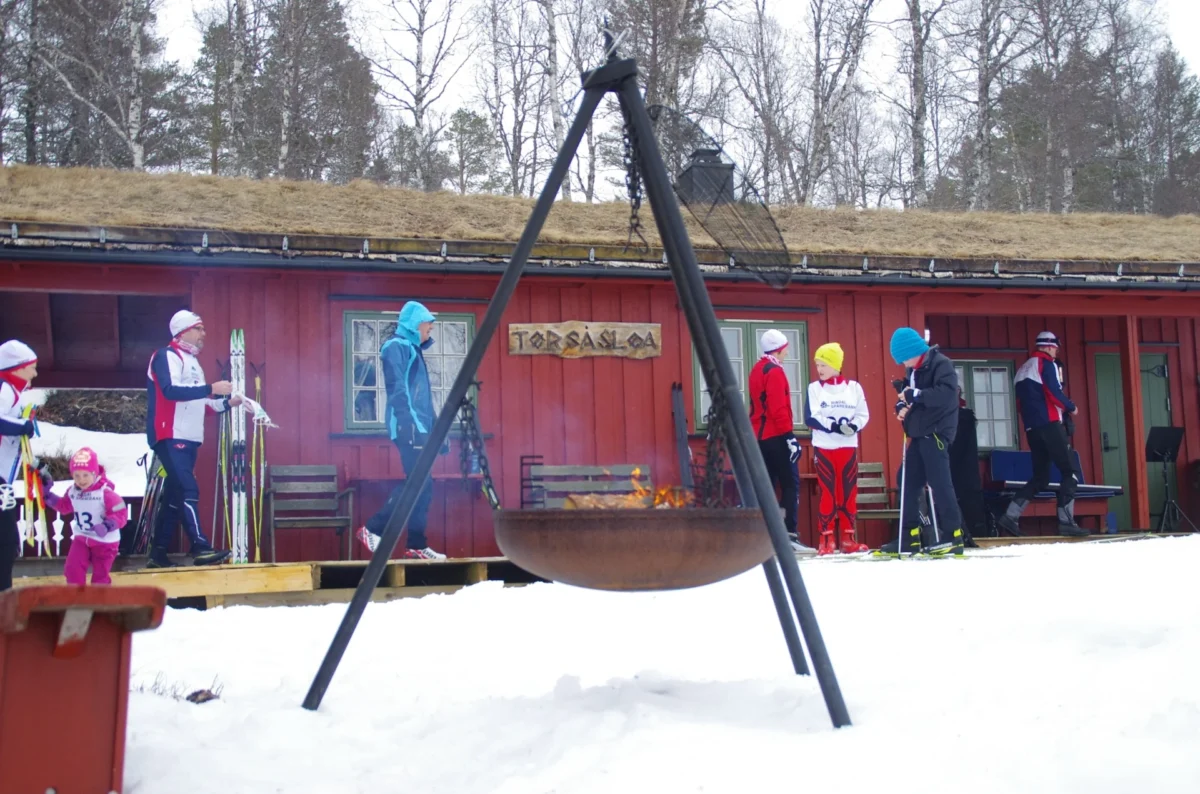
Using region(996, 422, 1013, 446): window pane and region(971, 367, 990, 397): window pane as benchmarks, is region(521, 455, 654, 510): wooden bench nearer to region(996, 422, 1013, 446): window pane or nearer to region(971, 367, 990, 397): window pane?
region(971, 367, 990, 397): window pane

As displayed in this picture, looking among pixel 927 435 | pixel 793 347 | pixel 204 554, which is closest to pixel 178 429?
pixel 204 554

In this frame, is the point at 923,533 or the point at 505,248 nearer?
the point at 923,533

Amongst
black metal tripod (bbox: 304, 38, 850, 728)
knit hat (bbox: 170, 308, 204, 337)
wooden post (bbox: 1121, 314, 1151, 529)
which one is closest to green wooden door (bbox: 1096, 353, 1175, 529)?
wooden post (bbox: 1121, 314, 1151, 529)

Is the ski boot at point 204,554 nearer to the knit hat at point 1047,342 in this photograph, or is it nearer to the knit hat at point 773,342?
the knit hat at point 773,342

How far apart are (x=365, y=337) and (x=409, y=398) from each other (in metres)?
Answer: 2.13

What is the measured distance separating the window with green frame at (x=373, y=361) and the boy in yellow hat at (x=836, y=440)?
3.34 m

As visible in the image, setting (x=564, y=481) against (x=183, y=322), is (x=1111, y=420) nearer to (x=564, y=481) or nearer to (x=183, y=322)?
(x=564, y=481)

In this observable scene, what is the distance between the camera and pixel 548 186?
14.8ft

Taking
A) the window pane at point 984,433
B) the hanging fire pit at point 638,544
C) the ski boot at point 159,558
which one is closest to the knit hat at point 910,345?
the window pane at point 984,433

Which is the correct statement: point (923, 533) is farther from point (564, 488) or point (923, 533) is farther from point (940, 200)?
point (940, 200)

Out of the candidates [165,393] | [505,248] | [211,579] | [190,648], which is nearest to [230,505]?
[165,393]

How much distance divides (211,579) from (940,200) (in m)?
26.5

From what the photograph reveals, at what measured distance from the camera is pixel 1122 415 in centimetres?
1397

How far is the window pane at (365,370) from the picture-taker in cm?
1069
